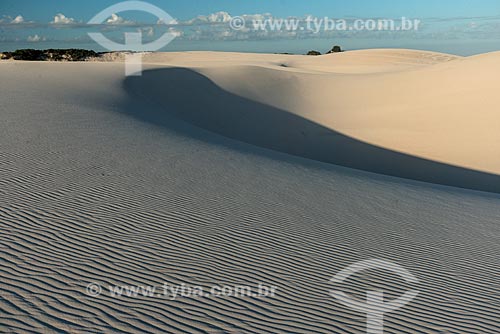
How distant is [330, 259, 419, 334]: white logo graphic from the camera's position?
5.18 metres

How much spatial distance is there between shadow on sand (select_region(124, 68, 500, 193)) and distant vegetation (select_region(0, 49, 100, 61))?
28530 mm

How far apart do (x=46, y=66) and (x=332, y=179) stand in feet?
71.1

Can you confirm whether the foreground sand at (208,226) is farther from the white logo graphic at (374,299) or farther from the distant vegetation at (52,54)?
the distant vegetation at (52,54)

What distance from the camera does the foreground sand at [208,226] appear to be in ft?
16.6

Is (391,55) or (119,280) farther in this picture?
(391,55)

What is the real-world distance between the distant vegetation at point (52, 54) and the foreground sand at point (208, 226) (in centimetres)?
3720

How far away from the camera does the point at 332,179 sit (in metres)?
11.0

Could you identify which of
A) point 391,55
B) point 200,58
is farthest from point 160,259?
point 200,58

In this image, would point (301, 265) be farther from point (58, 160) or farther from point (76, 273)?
point (58, 160)

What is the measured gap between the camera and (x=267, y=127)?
21.6 m
